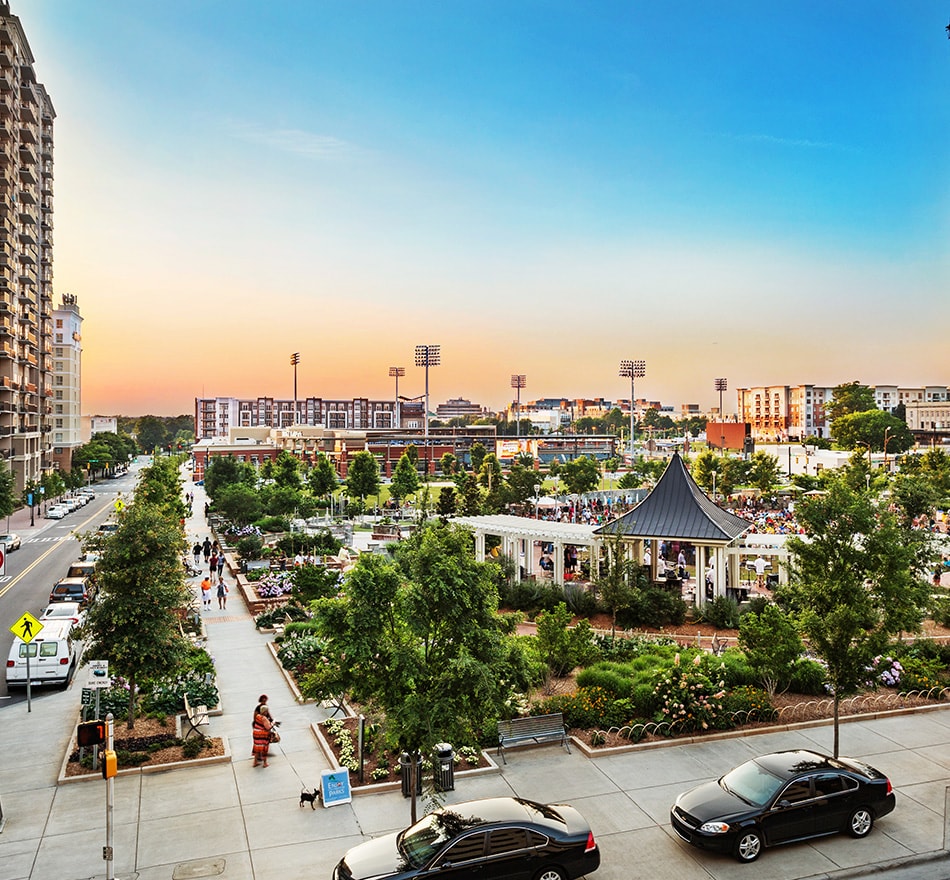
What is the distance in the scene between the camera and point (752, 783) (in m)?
12.3

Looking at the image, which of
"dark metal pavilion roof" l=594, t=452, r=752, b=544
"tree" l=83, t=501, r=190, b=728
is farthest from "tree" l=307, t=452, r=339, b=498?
"tree" l=83, t=501, r=190, b=728

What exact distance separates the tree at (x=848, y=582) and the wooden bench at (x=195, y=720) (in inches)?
486

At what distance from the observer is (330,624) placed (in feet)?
38.8

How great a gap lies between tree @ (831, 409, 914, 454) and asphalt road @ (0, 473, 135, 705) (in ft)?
364

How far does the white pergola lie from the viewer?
100 feet

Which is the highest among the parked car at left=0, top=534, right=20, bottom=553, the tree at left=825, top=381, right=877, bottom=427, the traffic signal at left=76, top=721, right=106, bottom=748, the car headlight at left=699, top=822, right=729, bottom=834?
the tree at left=825, top=381, right=877, bottom=427

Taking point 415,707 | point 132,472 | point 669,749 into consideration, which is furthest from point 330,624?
point 132,472

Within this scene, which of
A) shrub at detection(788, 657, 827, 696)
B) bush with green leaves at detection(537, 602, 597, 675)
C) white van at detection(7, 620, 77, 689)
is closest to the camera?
shrub at detection(788, 657, 827, 696)

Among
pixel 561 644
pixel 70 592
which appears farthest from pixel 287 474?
pixel 561 644

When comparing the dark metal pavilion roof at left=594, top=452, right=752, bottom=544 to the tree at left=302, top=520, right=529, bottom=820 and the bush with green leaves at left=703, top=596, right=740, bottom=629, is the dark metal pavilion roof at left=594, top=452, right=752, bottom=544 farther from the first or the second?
the tree at left=302, top=520, right=529, bottom=820

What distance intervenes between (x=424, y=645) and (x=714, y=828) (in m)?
4.99

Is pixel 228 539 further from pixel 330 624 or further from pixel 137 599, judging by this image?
pixel 330 624

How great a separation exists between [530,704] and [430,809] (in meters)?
5.39

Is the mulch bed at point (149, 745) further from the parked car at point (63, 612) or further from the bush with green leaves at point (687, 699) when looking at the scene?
the parked car at point (63, 612)
